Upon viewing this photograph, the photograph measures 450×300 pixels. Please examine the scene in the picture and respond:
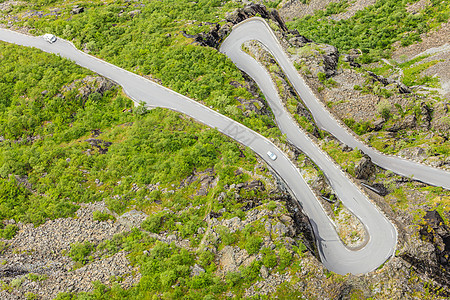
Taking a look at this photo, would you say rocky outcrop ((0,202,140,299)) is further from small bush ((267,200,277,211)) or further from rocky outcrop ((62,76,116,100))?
rocky outcrop ((62,76,116,100))

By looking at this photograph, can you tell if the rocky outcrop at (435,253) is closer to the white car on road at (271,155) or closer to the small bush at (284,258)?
the small bush at (284,258)

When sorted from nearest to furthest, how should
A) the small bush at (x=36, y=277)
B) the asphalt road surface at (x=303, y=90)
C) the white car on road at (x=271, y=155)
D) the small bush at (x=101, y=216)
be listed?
the small bush at (x=36, y=277), the small bush at (x=101, y=216), the white car on road at (x=271, y=155), the asphalt road surface at (x=303, y=90)

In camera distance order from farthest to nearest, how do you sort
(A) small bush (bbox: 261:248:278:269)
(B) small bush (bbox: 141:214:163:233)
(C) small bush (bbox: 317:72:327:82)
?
1. (C) small bush (bbox: 317:72:327:82)
2. (B) small bush (bbox: 141:214:163:233)
3. (A) small bush (bbox: 261:248:278:269)

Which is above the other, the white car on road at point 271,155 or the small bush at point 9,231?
the small bush at point 9,231

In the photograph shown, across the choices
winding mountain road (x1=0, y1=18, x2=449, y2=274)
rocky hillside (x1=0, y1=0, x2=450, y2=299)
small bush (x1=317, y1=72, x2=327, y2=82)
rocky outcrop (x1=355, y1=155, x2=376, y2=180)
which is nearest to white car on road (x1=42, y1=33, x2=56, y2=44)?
winding mountain road (x1=0, y1=18, x2=449, y2=274)

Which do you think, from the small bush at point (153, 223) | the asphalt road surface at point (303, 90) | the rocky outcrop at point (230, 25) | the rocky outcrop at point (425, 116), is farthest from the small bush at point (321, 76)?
the small bush at point (153, 223)

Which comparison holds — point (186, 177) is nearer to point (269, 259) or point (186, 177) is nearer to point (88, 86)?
point (269, 259)

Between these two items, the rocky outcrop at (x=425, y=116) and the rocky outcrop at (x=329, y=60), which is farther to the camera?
the rocky outcrop at (x=329, y=60)

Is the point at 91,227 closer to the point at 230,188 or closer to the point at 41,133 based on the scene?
the point at 230,188
